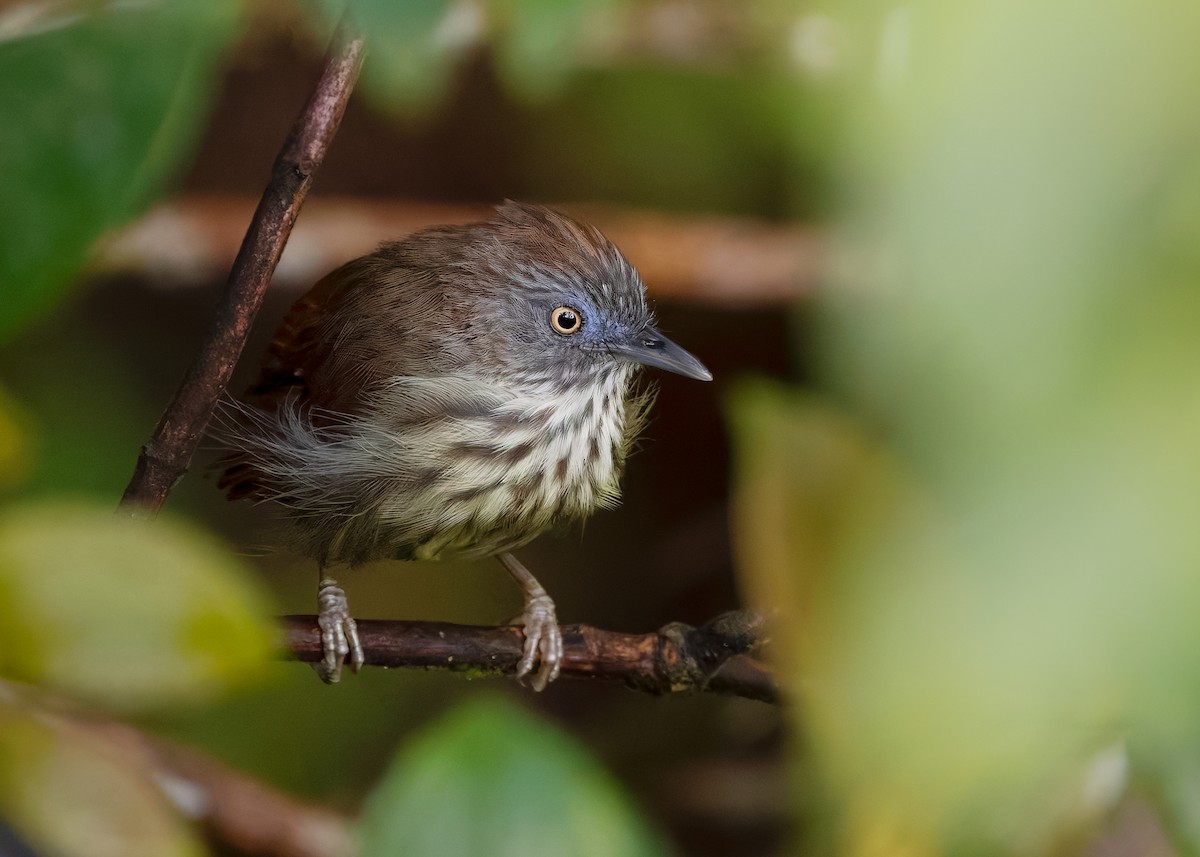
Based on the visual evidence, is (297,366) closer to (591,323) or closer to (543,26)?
(591,323)


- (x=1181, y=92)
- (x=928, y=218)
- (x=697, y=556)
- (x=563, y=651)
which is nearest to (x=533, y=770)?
(x=563, y=651)

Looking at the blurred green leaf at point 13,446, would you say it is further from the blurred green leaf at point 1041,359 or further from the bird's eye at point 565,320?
the blurred green leaf at point 1041,359

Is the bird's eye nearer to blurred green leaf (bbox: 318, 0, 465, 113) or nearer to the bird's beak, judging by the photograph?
the bird's beak

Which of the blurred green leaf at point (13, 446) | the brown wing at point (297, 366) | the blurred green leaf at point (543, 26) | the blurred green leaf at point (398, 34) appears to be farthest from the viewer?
the brown wing at point (297, 366)

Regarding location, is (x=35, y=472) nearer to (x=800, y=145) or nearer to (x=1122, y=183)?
(x=800, y=145)

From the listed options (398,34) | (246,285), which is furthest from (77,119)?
(398,34)

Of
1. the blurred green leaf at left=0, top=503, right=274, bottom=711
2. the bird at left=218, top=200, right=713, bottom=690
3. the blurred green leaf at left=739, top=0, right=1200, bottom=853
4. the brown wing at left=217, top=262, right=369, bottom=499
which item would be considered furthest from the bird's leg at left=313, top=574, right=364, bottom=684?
the blurred green leaf at left=739, top=0, right=1200, bottom=853

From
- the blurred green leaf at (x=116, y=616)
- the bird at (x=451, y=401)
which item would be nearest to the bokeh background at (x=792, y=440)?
the blurred green leaf at (x=116, y=616)
